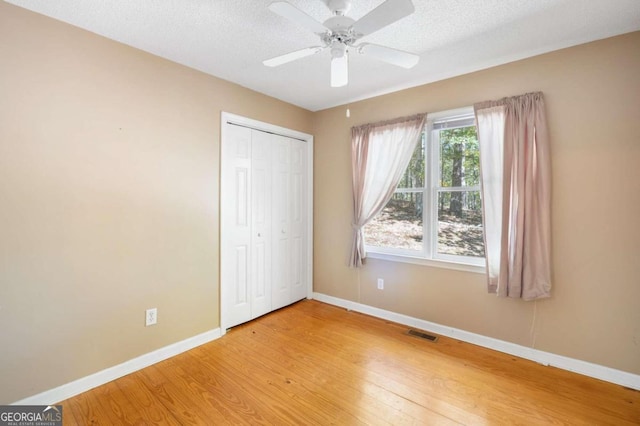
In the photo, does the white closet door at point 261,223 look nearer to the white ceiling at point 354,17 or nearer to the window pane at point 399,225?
the white ceiling at point 354,17

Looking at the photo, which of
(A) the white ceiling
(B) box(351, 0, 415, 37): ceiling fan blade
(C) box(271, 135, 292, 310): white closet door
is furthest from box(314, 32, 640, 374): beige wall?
(C) box(271, 135, 292, 310): white closet door

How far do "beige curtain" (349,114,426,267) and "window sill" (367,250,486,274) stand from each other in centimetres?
19

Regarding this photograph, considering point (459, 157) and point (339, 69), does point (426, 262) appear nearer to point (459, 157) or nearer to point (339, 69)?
point (459, 157)

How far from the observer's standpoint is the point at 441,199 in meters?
2.90

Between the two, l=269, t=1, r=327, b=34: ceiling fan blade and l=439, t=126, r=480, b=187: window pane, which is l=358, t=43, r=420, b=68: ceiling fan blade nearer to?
l=269, t=1, r=327, b=34: ceiling fan blade

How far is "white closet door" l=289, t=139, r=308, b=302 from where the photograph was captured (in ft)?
12.0

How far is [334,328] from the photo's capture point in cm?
297

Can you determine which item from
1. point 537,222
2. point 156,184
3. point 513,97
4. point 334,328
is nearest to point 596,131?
point 513,97

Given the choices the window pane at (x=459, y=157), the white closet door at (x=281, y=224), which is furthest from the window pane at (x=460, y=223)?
the white closet door at (x=281, y=224)

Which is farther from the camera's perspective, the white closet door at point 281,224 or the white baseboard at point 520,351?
the white closet door at point 281,224

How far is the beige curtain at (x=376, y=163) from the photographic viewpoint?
2.97 meters

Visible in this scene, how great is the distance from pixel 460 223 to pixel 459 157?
66cm

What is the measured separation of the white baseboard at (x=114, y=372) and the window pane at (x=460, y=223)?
252 cm

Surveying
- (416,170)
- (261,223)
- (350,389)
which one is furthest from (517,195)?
(261,223)
